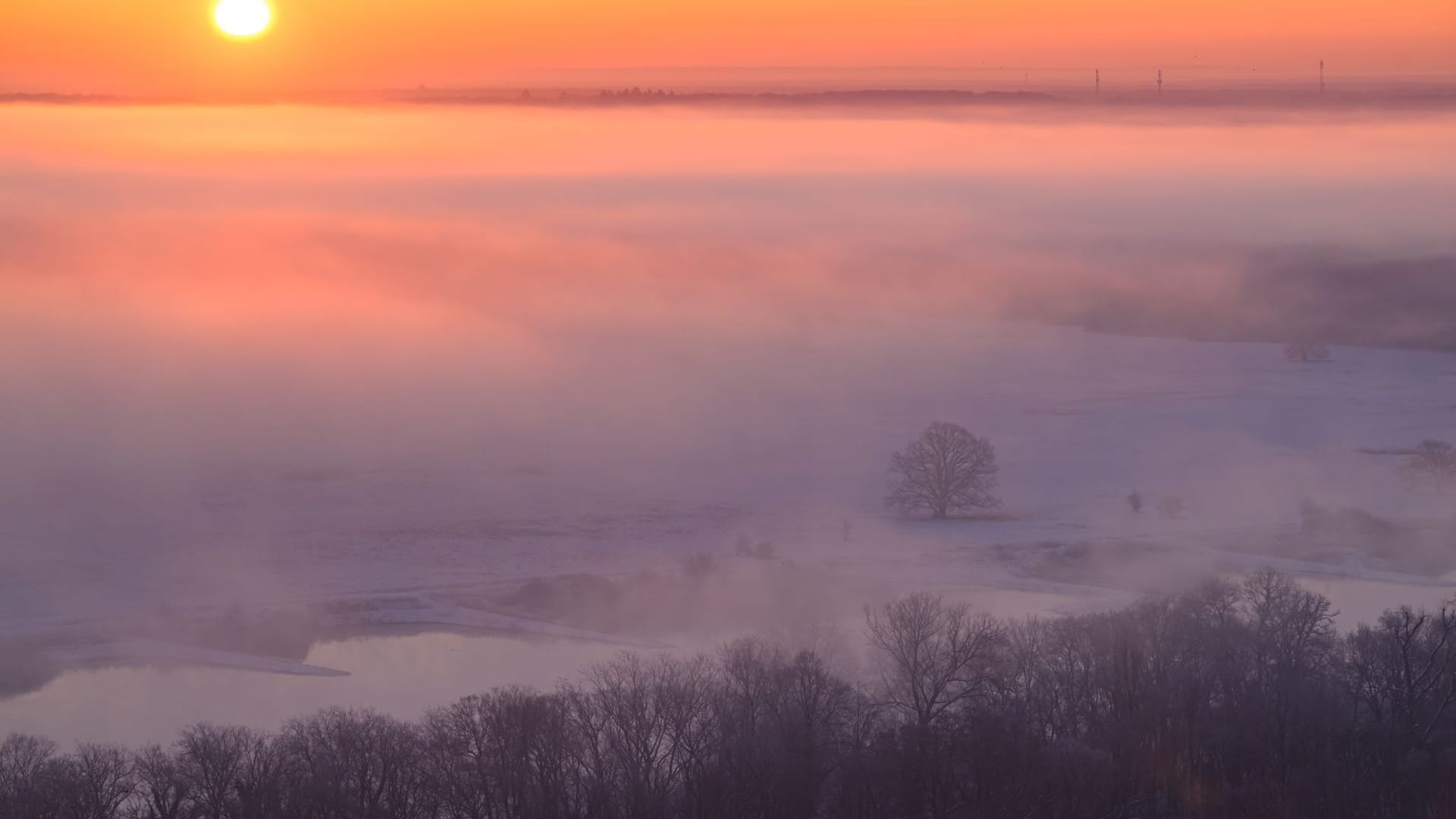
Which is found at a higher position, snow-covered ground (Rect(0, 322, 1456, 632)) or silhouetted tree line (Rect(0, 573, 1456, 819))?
snow-covered ground (Rect(0, 322, 1456, 632))

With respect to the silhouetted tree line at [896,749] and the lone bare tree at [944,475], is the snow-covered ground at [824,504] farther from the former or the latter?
the silhouetted tree line at [896,749]

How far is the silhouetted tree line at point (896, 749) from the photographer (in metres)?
13.4

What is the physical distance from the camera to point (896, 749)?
13906 mm

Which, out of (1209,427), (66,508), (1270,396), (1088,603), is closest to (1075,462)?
(1209,427)

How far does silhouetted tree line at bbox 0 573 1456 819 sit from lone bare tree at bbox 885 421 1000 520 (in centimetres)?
1440

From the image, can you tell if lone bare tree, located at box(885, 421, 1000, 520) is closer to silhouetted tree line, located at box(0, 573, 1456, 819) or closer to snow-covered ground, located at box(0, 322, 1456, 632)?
snow-covered ground, located at box(0, 322, 1456, 632)

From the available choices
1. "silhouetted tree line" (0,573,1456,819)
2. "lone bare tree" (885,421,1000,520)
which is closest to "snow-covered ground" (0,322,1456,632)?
"lone bare tree" (885,421,1000,520)

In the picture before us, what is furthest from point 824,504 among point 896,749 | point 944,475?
point 896,749

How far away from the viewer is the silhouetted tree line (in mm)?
13352

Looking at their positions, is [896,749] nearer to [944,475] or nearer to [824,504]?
[944,475]

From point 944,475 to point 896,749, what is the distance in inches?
689

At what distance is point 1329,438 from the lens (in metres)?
37.0

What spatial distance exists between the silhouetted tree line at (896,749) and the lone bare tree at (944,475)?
1440cm

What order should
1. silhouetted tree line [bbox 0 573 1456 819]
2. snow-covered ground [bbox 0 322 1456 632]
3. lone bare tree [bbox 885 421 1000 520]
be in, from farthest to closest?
lone bare tree [bbox 885 421 1000 520]
snow-covered ground [bbox 0 322 1456 632]
silhouetted tree line [bbox 0 573 1456 819]
